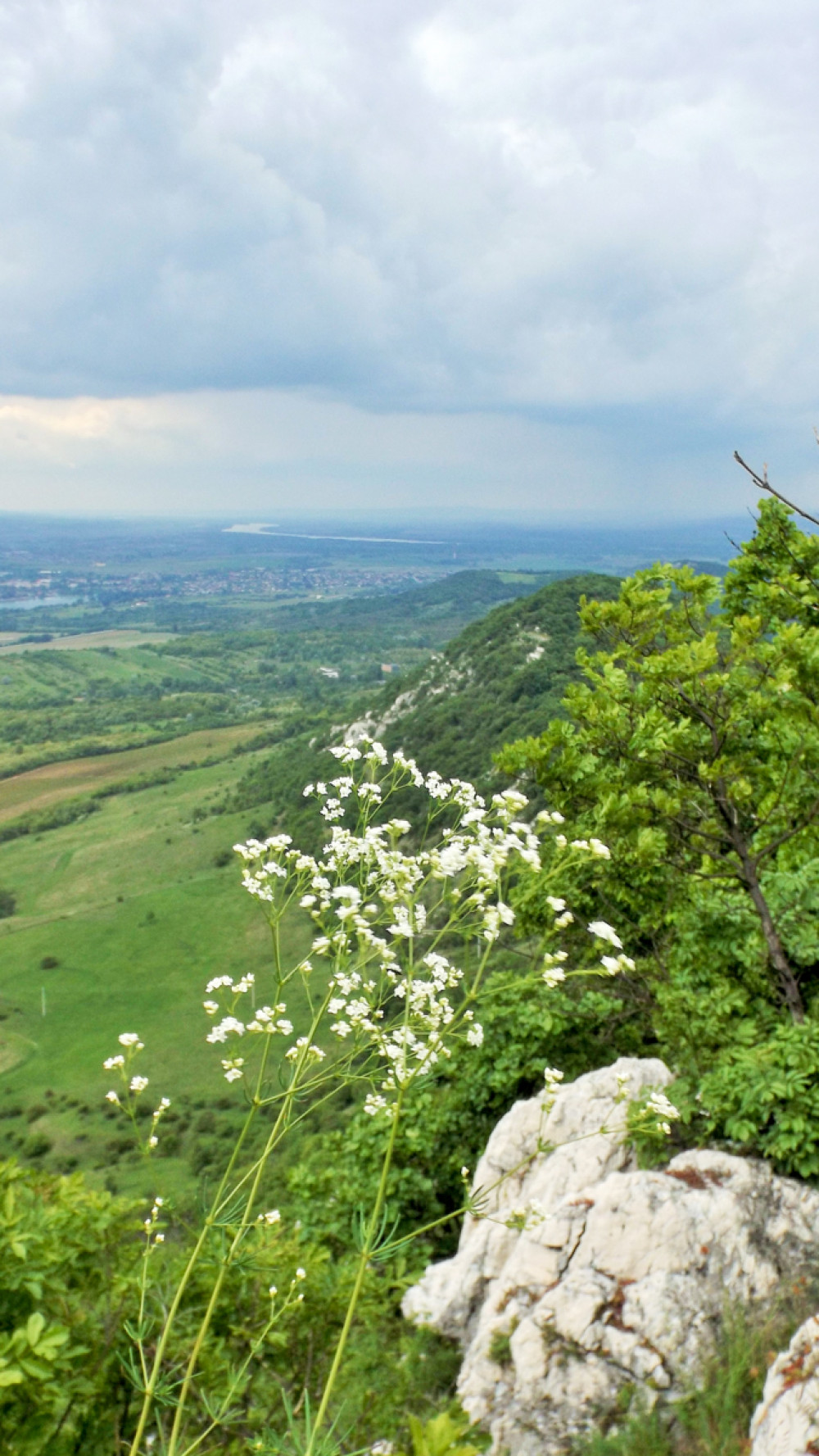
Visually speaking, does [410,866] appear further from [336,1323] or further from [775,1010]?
[775,1010]

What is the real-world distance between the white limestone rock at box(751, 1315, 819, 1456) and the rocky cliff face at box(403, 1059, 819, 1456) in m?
1.04

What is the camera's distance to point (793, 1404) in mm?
4203

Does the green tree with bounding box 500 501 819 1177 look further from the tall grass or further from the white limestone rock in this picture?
the white limestone rock

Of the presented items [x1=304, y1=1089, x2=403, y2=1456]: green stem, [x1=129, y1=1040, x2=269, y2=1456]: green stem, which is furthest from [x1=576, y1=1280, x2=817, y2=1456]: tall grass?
[x1=129, y1=1040, x2=269, y2=1456]: green stem

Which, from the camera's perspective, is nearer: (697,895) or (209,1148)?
(697,895)

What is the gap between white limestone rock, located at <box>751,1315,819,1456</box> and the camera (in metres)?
4.01

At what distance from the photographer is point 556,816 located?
4.34 meters

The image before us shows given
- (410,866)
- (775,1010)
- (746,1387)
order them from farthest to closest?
(775,1010) < (746,1387) < (410,866)

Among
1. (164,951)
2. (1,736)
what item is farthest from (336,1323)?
(1,736)

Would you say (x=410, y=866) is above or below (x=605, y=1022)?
above

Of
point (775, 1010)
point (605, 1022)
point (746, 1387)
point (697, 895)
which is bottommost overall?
point (605, 1022)

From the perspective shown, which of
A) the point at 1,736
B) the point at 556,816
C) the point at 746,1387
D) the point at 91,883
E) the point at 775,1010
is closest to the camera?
the point at 556,816

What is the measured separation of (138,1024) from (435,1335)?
6140 cm

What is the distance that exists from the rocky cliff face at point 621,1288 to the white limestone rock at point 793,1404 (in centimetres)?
104
